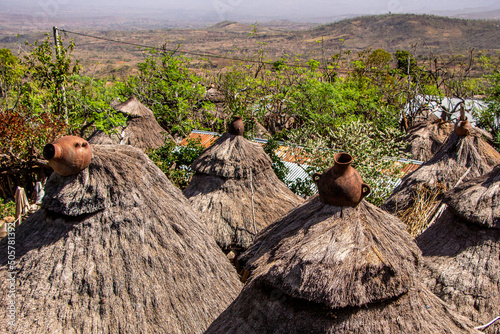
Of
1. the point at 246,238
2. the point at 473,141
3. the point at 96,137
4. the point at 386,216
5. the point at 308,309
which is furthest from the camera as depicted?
the point at 96,137

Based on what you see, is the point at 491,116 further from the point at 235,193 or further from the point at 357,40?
the point at 357,40

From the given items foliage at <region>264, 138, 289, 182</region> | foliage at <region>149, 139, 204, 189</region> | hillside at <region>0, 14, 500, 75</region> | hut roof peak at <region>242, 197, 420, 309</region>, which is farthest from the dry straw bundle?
hillside at <region>0, 14, 500, 75</region>

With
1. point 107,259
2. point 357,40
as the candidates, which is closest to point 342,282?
point 107,259

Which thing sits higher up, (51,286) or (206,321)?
(51,286)

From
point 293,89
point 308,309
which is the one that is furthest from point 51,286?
point 293,89

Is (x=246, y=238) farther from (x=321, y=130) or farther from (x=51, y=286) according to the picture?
(x=321, y=130)

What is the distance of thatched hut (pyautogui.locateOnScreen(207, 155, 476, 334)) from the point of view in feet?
11.0

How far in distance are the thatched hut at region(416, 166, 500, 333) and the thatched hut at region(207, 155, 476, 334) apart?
1.63 meters

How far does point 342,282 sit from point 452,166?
595 cm

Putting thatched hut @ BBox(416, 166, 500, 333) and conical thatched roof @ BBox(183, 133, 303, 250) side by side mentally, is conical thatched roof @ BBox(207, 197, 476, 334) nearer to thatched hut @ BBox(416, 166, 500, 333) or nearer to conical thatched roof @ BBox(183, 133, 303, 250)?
thatched hut @ BBox(416, 166, 500, 333)

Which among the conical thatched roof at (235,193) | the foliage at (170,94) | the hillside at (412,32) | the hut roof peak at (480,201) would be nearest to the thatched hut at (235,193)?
the conical thatched roof at (235,193)

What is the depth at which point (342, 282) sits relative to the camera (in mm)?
3311

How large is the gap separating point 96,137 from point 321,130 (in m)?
8.33

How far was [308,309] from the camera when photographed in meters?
3.53
